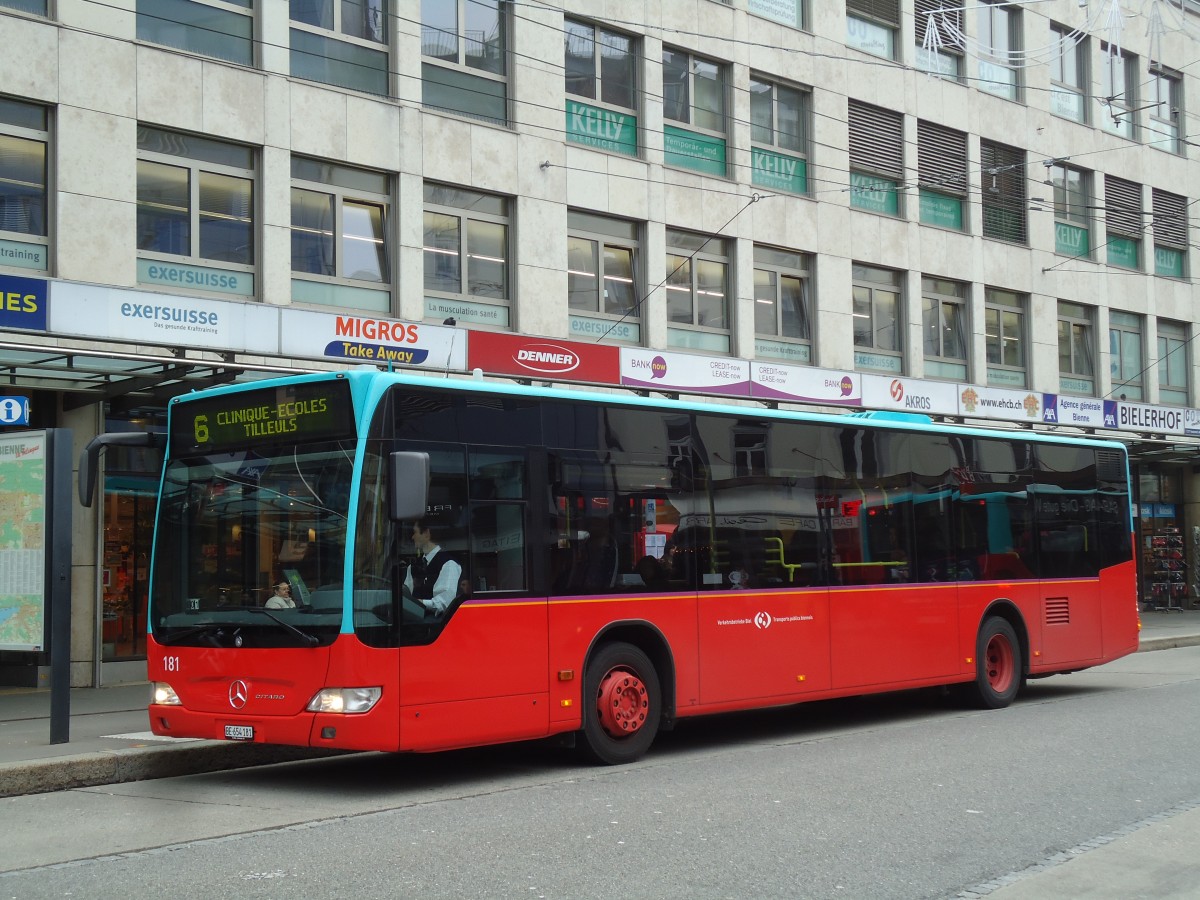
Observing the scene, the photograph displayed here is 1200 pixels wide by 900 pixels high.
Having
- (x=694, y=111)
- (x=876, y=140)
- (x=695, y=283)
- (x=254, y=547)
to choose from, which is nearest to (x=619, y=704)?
(x=254, y=547)

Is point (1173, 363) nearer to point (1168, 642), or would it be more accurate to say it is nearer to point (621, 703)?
point (1168, 642)

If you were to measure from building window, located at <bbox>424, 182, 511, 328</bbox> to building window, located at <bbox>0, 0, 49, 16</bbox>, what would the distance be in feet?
18.3

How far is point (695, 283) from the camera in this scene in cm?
2356

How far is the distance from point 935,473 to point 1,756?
9.35 meters

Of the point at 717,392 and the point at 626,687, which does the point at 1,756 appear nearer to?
the point at 626,687

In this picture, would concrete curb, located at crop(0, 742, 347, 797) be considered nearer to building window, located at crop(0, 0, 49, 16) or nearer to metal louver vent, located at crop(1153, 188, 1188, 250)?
building window, located at crop(0, 0, 49, 16)

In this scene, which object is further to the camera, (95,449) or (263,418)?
(95,449)

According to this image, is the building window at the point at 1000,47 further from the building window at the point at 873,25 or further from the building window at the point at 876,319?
the building window at the point at 876,319

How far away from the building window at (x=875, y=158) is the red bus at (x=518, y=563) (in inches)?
510

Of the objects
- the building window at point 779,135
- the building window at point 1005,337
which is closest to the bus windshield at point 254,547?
the building window at point 779,135

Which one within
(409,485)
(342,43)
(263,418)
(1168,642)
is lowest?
(1168,642)

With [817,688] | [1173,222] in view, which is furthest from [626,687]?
[1173,222]

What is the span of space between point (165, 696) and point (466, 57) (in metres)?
12.6

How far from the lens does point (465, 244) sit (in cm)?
2023
